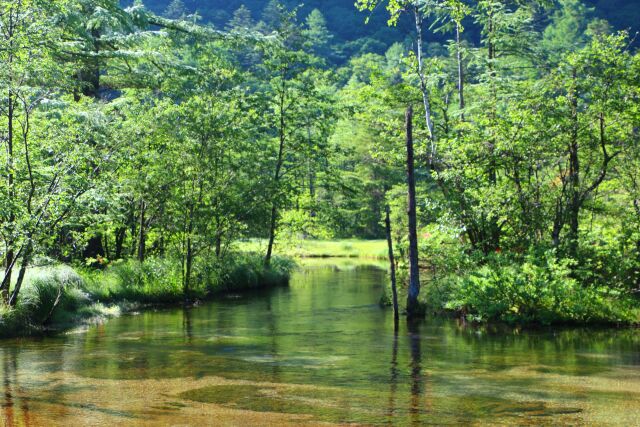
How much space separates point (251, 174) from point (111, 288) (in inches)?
339

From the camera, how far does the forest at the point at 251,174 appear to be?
16.8 meters

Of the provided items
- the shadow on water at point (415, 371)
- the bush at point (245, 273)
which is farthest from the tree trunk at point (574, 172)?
the bush at point (245, 273)

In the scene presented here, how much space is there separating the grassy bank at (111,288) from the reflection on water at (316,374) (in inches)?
37.5

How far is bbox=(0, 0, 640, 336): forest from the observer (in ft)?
55.1

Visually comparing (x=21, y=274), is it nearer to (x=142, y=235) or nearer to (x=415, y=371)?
(x=142, y=235)

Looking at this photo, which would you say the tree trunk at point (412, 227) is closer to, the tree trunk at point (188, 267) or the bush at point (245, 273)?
the tree trunk at point (188, 267)

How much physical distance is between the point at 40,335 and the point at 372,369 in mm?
8599

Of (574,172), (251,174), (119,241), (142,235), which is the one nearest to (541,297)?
(574,172)

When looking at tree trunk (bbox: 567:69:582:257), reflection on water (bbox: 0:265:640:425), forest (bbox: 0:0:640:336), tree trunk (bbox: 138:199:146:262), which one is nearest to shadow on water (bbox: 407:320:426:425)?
reflection on water (bbox: 0:265:640:425)

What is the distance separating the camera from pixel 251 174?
2894cm

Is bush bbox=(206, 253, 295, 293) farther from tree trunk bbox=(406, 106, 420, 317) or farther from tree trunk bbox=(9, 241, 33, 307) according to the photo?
tree trunk bbox=(9, 241, 33, 307)

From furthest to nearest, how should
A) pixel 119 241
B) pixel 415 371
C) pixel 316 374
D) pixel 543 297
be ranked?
1. pixel 119 241
2. pixel 543 297
3. pixel 415 371
4. pixel 316 374

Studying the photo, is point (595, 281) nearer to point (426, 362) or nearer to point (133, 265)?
point (426, 362)

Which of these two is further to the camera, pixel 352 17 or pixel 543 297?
pixel 352 17
